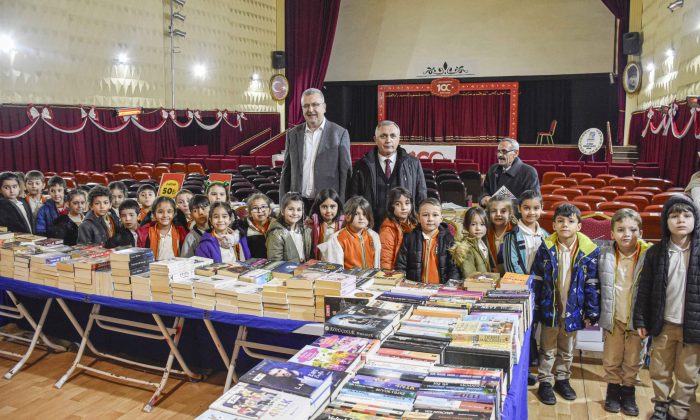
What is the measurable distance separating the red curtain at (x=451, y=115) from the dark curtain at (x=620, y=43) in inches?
138

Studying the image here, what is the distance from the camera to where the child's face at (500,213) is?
12.8ft

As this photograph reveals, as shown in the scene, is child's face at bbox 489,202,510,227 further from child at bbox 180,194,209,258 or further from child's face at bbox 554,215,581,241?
child at bbox 180,194,209,258

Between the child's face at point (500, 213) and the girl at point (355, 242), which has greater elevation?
the child's face at point (500, 213)

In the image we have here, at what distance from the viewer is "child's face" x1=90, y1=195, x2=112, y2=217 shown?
4719 mm

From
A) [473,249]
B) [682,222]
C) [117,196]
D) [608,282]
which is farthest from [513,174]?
[117,196]

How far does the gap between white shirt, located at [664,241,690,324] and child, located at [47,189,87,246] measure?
4429 millimetres

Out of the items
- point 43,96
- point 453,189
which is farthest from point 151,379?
point 43,96

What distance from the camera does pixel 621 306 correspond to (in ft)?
11.4

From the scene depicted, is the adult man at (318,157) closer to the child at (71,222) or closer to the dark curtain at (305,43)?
the child at (71,222)

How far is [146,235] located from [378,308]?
248 cm

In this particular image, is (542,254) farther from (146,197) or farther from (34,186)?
(34,186)

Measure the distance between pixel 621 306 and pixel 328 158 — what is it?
7.69 ft

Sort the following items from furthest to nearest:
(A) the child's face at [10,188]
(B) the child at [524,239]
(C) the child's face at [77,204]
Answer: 1. (A) the child's face at [10,188]
2. (C) the child's face at [77,204]
3. (B) the child at [524,239]

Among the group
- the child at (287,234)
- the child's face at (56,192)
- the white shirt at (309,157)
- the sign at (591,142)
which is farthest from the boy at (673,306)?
the sign at (591,142)
